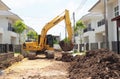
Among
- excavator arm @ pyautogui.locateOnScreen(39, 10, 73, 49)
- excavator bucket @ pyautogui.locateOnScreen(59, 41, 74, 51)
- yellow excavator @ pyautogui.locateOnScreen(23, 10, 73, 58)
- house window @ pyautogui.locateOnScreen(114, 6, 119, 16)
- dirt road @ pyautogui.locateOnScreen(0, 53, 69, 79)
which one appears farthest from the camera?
house window @ pyautogui.locateOnScreen(114, 6, 119, 16)

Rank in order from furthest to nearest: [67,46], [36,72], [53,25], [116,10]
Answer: [116,10]
[53,25]
[67,46]
[36,72]

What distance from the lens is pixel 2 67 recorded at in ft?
76.4

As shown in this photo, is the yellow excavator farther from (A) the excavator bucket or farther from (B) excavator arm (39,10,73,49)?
(A) the excavator bucket

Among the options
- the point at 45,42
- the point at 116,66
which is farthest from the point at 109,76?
the point at 45,42

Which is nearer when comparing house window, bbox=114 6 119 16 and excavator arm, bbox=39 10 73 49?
excavator arm, bbox=39 10 73 49

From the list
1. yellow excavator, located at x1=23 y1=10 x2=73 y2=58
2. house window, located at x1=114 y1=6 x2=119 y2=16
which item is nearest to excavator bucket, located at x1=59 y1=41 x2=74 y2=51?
yellow excavator, located at x1=23 y1=10 x2=73 y2=58

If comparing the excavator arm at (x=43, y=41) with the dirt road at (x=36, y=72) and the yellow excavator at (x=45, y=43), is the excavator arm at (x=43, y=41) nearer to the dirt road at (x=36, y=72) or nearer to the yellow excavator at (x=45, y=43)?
the yellow excavator at (x=45, y=43)

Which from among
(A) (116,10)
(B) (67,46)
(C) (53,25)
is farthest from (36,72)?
(A) (116,10)

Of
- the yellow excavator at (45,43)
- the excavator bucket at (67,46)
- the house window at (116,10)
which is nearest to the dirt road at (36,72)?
the excavator bucket at (67,46)

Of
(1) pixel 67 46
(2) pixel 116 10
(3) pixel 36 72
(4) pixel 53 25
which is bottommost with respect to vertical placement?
(3) pixel 36 72

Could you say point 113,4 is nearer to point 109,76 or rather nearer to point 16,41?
point 109,76

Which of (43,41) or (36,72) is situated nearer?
(36,72)

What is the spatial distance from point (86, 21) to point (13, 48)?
81.7ft

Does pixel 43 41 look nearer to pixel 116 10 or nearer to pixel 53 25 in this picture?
pixel 53 25
